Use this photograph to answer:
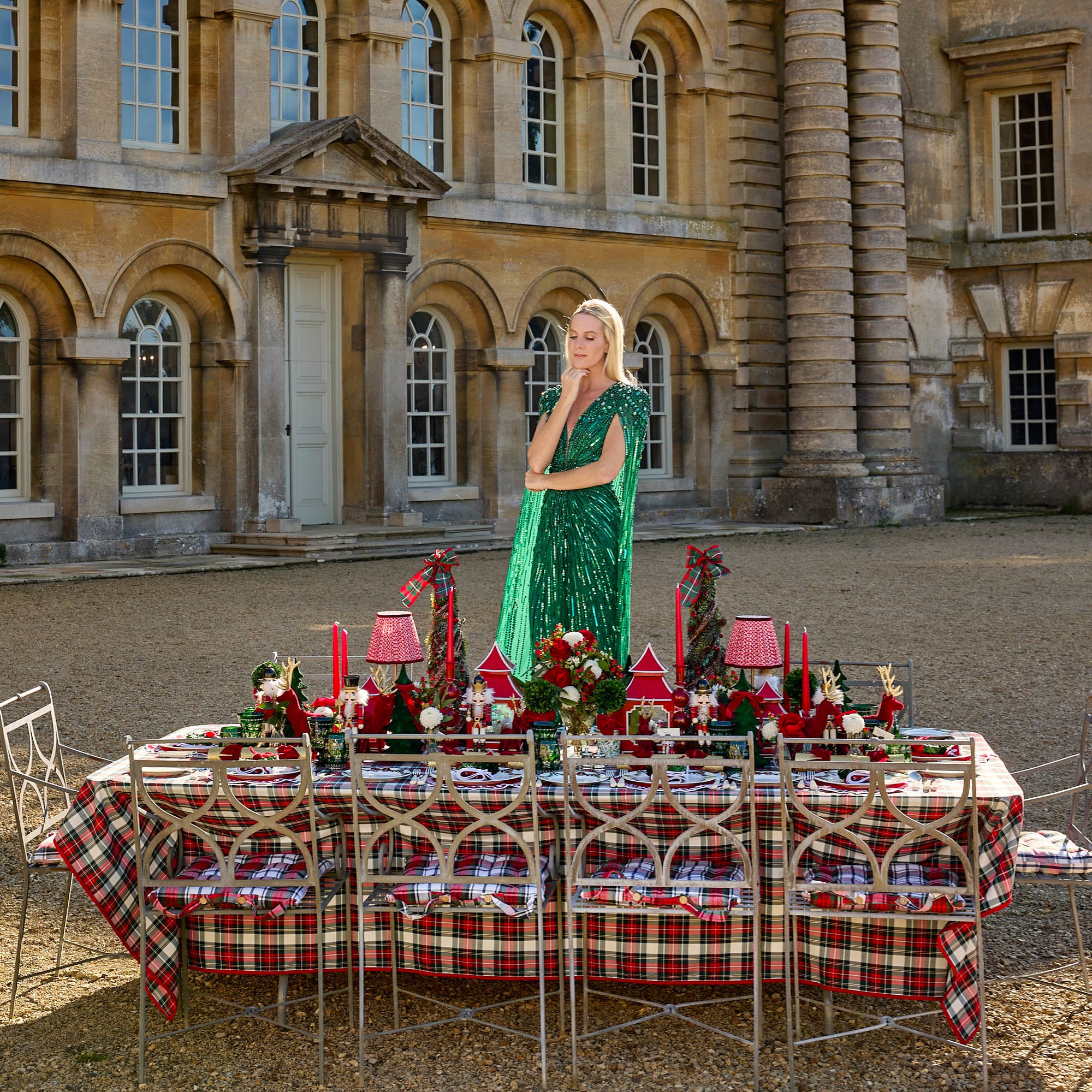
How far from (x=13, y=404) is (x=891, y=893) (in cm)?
1367

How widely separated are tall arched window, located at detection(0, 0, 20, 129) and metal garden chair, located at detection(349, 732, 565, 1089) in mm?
13243

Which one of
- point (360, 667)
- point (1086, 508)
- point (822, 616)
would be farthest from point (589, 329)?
point (1086, 508)

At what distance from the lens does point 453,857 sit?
4.07 metres

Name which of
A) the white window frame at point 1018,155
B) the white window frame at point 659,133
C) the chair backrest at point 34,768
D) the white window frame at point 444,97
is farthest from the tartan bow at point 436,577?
the white window frame at point 1018,155

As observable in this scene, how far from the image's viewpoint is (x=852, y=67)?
71.7ft

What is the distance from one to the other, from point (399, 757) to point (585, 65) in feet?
57.9

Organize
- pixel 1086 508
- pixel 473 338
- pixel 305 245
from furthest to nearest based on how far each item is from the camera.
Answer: pixel 1086 508 → pixel 473 338 → pixel 305 245

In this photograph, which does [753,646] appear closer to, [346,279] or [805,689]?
[805,689]

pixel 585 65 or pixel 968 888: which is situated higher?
pixel 585 65

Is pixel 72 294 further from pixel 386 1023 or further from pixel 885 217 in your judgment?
pixel 386 1023

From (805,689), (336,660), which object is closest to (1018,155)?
(805,689)

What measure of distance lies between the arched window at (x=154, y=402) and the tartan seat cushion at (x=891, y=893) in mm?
13657

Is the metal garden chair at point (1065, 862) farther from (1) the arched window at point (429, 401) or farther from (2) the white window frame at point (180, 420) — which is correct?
(1) the arched window at point (429, 401)

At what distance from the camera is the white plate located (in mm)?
4254
